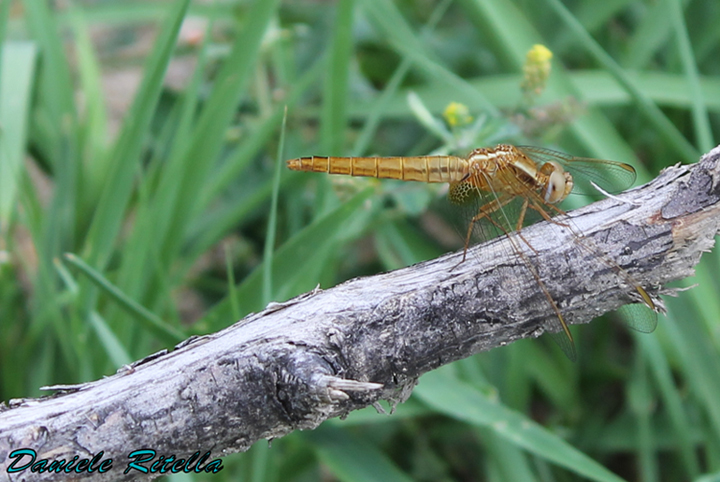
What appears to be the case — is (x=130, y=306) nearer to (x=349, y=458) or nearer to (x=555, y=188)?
(x=349, y=458)

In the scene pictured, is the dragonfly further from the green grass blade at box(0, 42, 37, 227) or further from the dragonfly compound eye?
the green grass blade at box(0, 42, 37, 227)

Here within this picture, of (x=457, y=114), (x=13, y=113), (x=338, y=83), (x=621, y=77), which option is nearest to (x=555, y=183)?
(x=457, y=114)

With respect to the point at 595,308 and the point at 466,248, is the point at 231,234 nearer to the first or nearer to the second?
the point at 466,248

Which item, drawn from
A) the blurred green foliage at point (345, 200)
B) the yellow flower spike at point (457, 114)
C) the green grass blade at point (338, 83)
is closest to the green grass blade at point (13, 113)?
the blurred green foliage at point (345, 200)

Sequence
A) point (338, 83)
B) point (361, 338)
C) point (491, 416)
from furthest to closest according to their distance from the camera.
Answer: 1. point (338, 83)
2. point (491, 416)
3. point (361, 338)

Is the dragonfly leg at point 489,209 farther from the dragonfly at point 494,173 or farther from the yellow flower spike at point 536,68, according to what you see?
the yellow flower spike at point 536,68

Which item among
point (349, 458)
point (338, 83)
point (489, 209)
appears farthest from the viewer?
point (338, 83)
